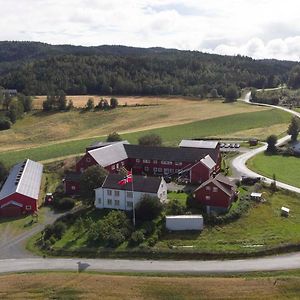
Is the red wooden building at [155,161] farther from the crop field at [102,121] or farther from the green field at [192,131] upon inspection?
the crop field at [102,121]

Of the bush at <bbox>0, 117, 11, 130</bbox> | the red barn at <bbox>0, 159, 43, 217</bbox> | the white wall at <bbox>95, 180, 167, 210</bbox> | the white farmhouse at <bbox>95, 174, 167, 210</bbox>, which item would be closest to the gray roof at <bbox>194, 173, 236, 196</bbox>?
the white wall at <bbox>95, 180, 167, 210</bbox>

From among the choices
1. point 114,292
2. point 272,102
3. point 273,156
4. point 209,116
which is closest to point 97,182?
point 114,292

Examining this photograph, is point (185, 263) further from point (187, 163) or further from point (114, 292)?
point (187, 163)

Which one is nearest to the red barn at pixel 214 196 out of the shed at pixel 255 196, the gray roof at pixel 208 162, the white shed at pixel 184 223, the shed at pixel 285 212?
the shed at pixel 255 196

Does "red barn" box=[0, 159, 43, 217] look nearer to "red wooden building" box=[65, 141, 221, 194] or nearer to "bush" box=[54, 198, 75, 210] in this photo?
"bush" box=[54, 198, 75, 210]

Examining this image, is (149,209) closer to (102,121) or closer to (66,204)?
(66,204)
